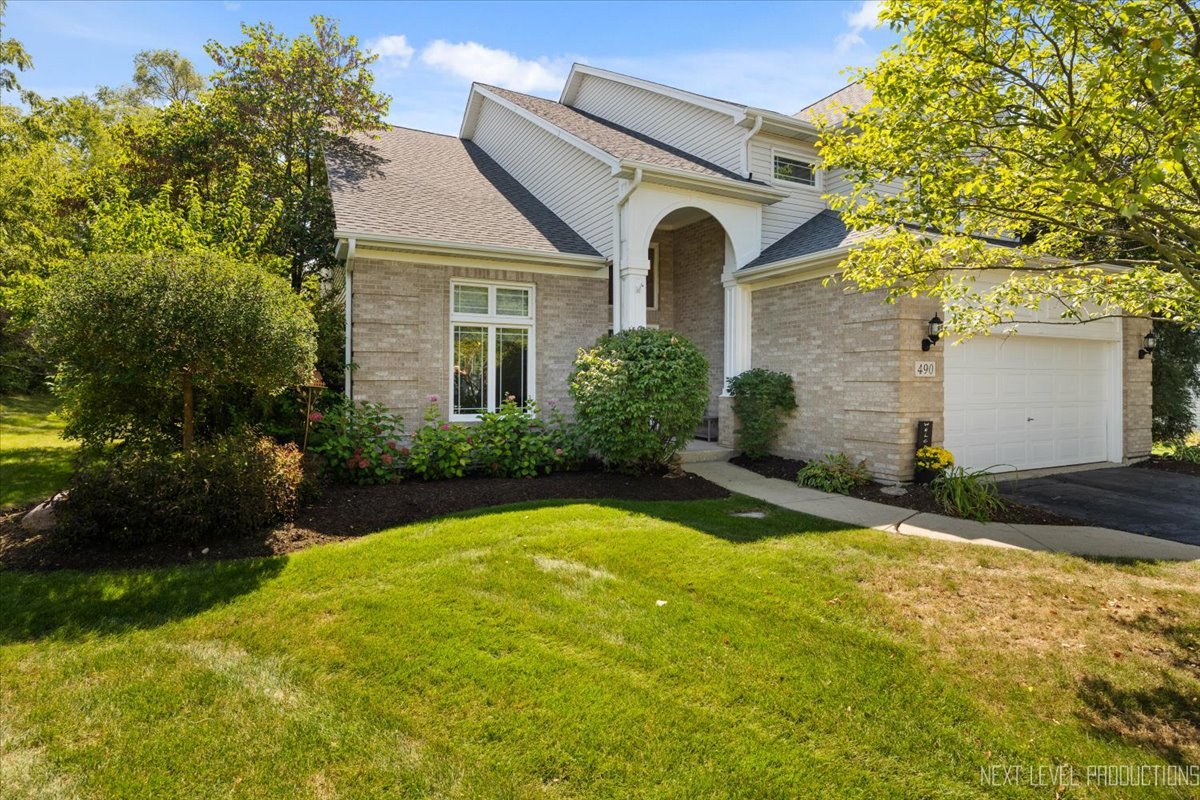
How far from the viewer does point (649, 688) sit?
3391 millimetres

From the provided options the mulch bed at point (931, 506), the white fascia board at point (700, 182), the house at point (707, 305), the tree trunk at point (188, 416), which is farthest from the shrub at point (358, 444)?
the mulch bed at point (931, 506)

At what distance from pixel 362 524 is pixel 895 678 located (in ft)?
16.8

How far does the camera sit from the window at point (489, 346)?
9914 millimetres

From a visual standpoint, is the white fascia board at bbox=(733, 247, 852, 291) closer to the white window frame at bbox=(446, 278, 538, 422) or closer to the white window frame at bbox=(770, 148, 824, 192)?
the white window frame at bbox=(770, 148, 824, 192)

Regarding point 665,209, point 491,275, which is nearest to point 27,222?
point 491,275

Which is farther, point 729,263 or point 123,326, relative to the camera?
point 729,263

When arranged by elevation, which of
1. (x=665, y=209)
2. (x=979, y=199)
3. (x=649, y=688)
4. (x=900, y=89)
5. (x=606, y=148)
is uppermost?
(x=606, y=148)

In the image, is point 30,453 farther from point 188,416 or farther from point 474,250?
point 474,250

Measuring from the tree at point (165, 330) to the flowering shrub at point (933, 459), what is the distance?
807 centimetres

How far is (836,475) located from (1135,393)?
7479 millimetres

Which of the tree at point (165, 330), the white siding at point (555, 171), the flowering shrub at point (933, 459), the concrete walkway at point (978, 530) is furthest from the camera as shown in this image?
the white siding at point (555, 171)

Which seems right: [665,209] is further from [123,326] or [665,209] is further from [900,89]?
[123,326]

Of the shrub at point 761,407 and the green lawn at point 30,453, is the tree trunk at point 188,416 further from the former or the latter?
the shrub at point 761,407

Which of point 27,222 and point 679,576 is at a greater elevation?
point 27,222
